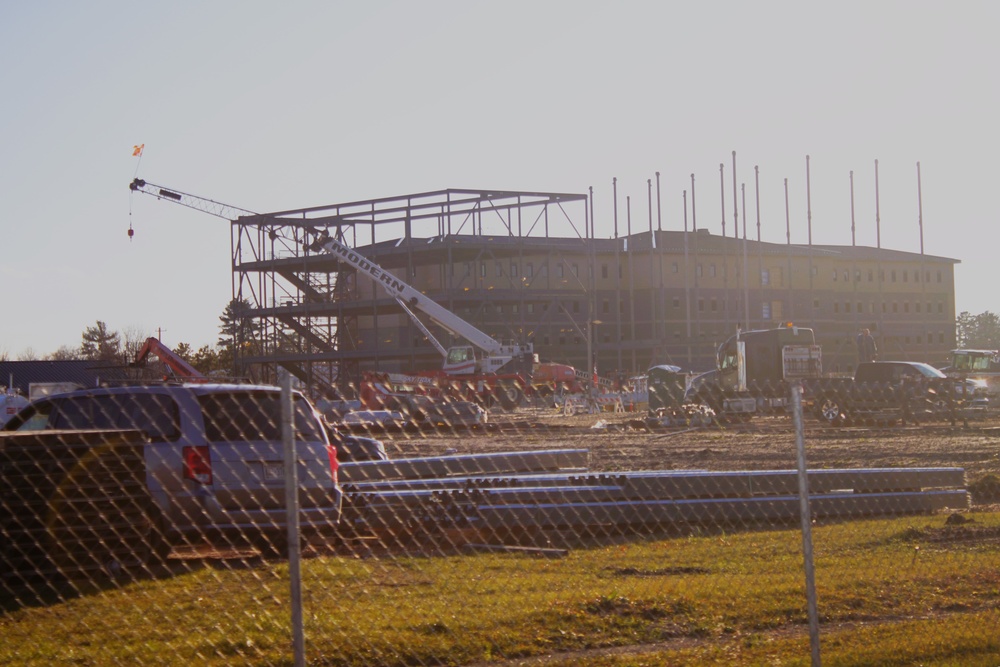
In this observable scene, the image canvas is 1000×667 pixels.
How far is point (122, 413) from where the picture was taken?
10.7m

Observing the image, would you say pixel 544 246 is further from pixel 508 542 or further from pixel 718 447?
pixel 508 542

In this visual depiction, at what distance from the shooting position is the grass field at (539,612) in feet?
24.6

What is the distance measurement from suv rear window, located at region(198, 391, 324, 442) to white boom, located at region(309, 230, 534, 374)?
47948 mm

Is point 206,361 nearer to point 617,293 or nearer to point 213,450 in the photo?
point 617,293

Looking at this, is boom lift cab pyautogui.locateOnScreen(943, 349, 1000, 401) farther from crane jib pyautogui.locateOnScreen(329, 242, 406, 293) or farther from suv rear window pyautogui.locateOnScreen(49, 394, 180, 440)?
suv rear window pyautogui.locateOnScreen(49, 394, 180, 440)

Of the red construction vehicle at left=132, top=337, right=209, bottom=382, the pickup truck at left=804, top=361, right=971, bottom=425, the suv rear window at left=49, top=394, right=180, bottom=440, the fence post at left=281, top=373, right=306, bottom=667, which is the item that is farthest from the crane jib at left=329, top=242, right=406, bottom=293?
the fence post at left=281, top=373, right=306, bottom=667

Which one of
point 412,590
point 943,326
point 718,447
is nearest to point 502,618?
point 412,590

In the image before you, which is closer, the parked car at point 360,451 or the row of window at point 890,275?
the parked car at point 360,451

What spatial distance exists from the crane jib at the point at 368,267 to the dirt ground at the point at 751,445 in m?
34.4

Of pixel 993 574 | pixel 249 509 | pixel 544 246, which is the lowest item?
pixel 993 574

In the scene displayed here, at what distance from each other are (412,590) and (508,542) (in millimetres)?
3204

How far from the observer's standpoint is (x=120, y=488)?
830cm

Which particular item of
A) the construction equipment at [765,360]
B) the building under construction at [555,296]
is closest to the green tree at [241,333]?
the building under construction at [555,296]

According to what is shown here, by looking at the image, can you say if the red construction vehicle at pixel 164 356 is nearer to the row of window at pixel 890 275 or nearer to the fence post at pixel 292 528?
the fence post at pixel 292 528
